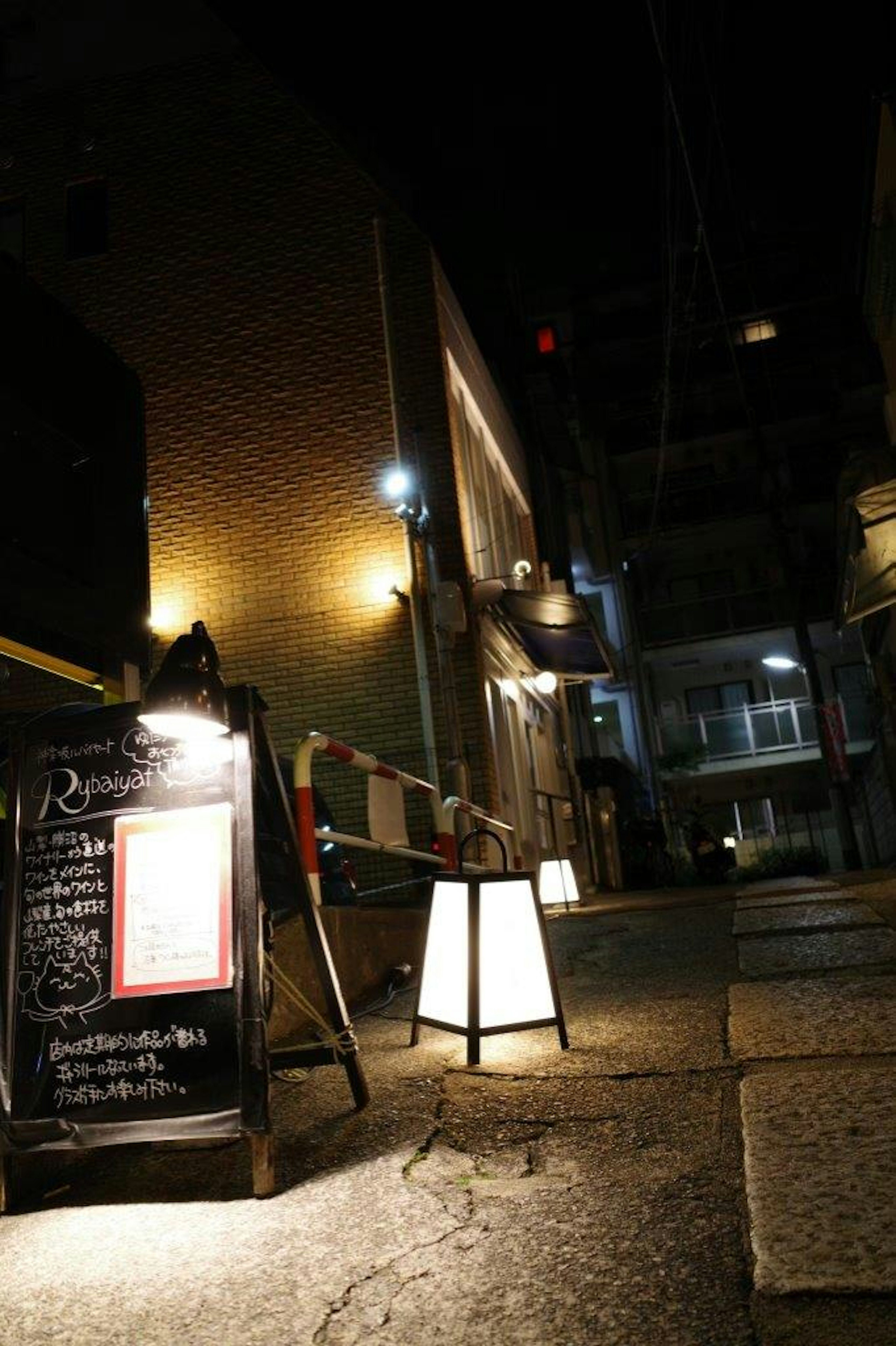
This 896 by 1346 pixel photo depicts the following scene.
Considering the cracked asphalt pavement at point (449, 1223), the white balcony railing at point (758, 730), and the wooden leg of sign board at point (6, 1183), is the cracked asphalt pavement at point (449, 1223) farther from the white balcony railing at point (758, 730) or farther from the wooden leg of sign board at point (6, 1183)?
the white balcony railing at point (758, 730)

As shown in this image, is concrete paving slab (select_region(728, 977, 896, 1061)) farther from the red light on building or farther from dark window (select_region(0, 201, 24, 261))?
the red light on building

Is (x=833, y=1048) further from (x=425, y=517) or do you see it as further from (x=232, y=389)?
(x=232, y=389)

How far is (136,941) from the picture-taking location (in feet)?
11.2

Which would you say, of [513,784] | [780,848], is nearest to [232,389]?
[513,784]

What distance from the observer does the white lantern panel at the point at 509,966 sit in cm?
410

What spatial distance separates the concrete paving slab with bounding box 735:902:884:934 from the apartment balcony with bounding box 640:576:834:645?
818 inches

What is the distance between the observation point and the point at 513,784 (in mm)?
13422

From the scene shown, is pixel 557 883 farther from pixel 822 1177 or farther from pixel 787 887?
pixel 822 1177

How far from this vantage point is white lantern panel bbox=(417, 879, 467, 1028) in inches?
165

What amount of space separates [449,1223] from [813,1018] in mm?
2139

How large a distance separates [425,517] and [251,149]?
622 cm

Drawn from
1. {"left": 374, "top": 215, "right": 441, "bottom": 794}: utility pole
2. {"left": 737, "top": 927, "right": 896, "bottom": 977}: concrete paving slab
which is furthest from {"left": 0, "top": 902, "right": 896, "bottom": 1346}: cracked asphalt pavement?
{"left": 374, "top": 215, "right": 441, "bottom": 794}: utility pole

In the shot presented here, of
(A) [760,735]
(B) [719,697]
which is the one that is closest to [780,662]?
(A) [760,735]

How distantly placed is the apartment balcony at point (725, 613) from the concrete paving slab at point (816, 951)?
2272 cm
